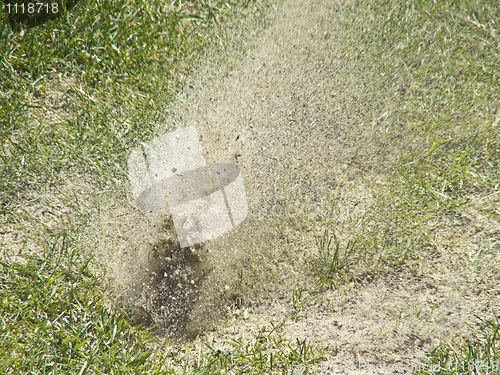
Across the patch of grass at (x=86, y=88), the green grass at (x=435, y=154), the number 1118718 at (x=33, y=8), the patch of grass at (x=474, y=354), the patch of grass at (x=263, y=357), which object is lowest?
the patch of grass at (x=474, y=354)

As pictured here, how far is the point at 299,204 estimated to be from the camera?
2271 mm

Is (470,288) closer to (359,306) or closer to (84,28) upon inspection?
(359,306)

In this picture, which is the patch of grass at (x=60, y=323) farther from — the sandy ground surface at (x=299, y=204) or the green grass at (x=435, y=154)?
the green grass at (x=435, y=154)

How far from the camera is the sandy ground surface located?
1888 millimetres

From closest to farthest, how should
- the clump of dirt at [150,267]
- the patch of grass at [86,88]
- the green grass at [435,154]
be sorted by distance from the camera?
the green grass at [435,154] → the clump of dirt at [150,267] → the patch of grass at [86,88]

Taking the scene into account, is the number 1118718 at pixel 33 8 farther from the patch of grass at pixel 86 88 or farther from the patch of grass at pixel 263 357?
the patch of grass at pixel 263 357

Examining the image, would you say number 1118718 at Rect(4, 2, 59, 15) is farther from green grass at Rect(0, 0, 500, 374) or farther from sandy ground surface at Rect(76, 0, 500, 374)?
sandy ground surface at Rect(76, 0, 500, 374)

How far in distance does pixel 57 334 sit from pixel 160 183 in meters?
1.09

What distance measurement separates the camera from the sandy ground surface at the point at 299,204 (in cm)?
189

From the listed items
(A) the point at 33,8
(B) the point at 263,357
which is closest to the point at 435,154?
(B) the point at 263,357

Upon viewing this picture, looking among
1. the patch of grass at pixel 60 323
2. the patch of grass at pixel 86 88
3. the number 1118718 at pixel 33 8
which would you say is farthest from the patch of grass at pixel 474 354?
the number 1118718 at pixel 33 8

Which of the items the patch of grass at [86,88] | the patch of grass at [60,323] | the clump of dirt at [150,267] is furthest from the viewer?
the patch of grass at [86,88]

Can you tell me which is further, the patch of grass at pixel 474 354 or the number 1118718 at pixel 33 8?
the number 1118718 at pixel 33 8

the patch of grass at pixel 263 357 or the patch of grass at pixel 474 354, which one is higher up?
the patch of grass at pixel 263 357
